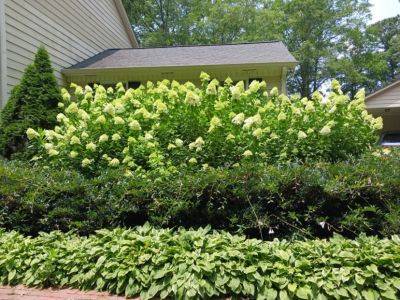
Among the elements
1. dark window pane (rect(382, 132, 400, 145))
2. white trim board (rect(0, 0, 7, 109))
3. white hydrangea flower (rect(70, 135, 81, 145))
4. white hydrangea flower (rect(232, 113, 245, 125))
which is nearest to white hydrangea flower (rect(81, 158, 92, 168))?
white hydrangea flower (rect(70, 135, 81, 145))

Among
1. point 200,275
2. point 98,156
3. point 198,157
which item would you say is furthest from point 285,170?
point 98,156

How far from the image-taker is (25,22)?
337 inches

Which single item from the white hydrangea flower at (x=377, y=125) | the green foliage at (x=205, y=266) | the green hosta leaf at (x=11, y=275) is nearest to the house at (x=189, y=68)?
the white hydrangea flower at (x=377, y=125)

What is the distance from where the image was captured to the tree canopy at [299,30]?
976 inches

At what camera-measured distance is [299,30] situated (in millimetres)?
28047

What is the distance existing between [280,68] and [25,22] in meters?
6.65

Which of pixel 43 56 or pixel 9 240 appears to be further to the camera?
pixel 43 56

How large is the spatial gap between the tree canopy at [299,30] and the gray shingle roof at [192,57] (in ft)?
42.6

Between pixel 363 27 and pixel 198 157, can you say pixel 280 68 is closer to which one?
pixel 198 157

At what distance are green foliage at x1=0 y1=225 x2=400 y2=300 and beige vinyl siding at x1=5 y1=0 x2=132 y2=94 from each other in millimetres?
5915

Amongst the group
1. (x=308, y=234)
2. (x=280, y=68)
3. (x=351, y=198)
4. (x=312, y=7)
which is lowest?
(x=308, y=234)

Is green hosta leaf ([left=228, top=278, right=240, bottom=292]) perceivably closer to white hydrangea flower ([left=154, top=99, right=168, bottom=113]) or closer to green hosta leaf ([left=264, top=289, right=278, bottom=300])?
green hosta leaf ([left=264, top=289, right=278, bottom=300])

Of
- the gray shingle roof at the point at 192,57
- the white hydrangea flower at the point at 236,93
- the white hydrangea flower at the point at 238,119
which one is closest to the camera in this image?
the white hydrangea flower at the point at 238,119

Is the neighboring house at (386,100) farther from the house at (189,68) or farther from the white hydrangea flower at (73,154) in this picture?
the white hydrangea flower at (73,154)
